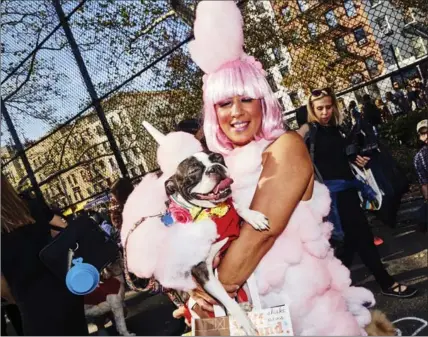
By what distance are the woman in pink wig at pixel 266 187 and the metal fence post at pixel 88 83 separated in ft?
7.01

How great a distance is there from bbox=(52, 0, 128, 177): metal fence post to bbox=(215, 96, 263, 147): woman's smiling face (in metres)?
2.17

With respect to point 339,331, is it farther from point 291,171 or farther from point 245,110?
point 245,110

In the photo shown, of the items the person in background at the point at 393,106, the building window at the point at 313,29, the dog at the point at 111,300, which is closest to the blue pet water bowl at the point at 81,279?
the dog at the point at 111,300

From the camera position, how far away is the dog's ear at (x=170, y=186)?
1443 millimetres

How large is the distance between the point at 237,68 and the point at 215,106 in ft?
0.47

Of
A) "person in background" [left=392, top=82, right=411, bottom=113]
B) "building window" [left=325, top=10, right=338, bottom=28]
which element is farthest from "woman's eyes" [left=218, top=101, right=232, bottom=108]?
"person in background" [left=392, top=82, right=411, bottom=113]

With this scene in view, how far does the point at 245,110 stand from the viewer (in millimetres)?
1446

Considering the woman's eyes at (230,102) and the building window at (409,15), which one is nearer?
the woman's eyes at (230,102)

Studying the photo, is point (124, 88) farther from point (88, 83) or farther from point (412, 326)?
point (412, 326)

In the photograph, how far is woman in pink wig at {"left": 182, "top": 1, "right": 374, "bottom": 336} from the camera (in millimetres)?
1409

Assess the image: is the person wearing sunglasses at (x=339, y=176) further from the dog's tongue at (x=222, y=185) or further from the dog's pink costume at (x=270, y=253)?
the dog's tongue at (x=222, y=185)

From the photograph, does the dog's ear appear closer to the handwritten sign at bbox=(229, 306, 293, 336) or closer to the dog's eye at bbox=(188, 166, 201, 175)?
the dog's eye at bbox=(188, 166, 201, 175)

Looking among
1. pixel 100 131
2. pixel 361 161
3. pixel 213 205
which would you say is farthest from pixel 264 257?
pixel 100 131

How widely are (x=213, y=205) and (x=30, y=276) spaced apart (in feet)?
3.49
